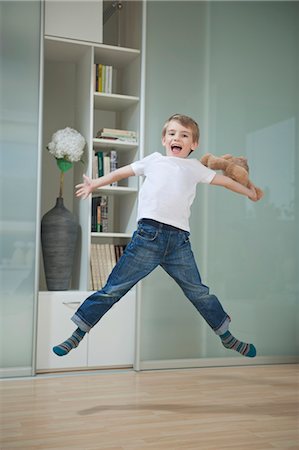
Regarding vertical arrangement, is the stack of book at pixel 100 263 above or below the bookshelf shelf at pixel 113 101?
below

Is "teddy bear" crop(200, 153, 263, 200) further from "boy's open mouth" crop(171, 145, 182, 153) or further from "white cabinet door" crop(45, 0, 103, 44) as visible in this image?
"white cabinet door" crop(45, 0, 103, 44)

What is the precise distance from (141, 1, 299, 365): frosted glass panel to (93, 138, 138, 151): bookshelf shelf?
14 cm

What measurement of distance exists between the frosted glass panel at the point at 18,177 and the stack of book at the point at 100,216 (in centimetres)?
49

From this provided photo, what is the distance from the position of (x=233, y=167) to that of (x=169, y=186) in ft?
1.17

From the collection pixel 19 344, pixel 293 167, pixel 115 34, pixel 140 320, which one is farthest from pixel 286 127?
pixel 19 344

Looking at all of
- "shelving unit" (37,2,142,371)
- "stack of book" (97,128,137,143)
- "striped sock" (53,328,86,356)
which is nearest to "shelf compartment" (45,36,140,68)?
"shelving unit" (37,2,142,371)

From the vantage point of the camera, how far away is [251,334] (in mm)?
3857

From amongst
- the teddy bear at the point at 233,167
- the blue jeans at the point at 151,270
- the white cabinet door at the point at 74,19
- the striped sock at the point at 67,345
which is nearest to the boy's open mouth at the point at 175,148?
the teddy bear at the point at 233,167

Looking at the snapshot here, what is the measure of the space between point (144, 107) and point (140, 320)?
1.28 meters

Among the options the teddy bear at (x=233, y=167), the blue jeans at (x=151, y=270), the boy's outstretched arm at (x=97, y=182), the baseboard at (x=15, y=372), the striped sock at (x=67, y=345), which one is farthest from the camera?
the baseboard at (x=15, y=372)

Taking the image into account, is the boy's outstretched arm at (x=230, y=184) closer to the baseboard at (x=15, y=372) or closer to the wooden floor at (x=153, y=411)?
the wooden floor at (x=153, y=411)

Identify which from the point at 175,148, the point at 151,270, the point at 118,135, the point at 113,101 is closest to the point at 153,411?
the point at 151,270

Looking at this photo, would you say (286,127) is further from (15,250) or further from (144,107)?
(15,250)

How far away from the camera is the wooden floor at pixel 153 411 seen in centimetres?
223
